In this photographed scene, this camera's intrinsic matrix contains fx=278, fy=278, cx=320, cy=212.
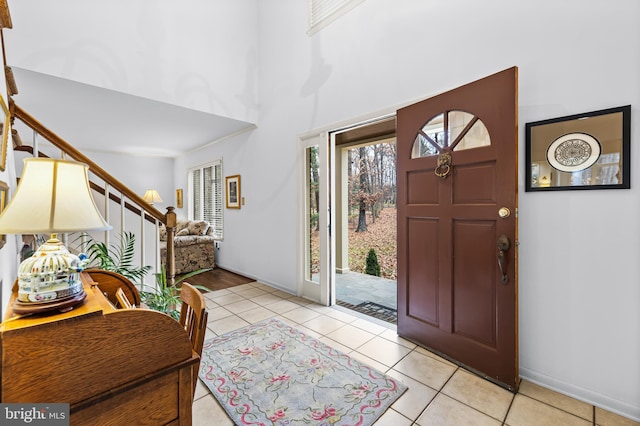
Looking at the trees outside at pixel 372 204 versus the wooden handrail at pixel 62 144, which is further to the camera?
the trees outside at pixel 372 204

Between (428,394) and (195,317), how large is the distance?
1.55 m

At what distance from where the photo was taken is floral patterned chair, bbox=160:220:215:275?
496 cm

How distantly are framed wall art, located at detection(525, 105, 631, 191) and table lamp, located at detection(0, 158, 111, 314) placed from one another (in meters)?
2.46

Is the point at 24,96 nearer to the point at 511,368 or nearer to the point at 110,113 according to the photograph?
the point at 110,113

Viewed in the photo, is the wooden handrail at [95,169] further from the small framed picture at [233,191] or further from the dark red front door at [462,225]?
the dark red front door at [462,225]

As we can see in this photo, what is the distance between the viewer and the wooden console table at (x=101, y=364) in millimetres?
739

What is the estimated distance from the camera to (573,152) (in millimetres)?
1720

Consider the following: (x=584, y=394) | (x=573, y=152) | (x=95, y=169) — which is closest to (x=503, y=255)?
(x=573, y=152)

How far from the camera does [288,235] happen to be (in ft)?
12.6

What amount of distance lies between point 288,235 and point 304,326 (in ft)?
4.44

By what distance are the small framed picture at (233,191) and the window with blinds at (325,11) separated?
257 cm

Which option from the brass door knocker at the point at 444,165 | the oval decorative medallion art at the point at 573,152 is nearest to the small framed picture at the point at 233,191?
the brass door knocker at the point at 444,165

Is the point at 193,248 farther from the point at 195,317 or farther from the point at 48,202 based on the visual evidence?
the point at 48,202

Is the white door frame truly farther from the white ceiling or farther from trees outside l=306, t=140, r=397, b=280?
trees outside l=306, t=140, r=397, b=280
